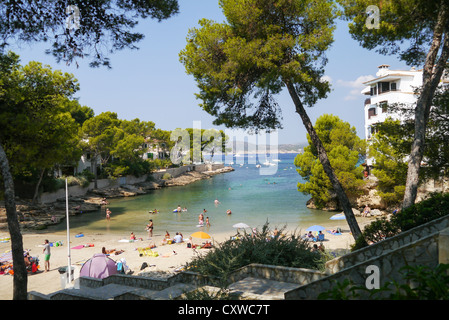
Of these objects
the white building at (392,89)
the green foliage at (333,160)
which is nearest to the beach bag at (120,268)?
the green foliage at (333,160)

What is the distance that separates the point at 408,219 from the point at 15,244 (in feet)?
27.0

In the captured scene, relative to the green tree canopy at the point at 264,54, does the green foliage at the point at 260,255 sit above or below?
below

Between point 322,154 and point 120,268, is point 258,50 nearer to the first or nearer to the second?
point 322,154

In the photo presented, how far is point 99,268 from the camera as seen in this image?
14.0 metres

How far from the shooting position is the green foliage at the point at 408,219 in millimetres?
7383

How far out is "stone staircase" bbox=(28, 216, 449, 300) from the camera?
4.64m

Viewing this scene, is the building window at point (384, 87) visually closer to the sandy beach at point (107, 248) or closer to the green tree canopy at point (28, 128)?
the sandy beach at point (107, 248)

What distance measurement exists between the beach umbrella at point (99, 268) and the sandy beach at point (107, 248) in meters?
1.35

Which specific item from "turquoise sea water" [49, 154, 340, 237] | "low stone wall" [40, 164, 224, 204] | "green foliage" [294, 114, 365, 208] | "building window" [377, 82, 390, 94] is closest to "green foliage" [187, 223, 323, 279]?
"turquoise sea water" [49, 154, 340, 237]

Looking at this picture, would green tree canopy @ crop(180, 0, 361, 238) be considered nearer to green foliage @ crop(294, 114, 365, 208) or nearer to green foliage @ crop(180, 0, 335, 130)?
green foliage @ crop(180, 0, 335, 130)

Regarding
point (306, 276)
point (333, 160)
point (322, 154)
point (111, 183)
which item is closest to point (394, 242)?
point (306, 276)

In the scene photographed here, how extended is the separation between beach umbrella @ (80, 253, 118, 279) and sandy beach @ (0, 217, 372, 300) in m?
1.35
